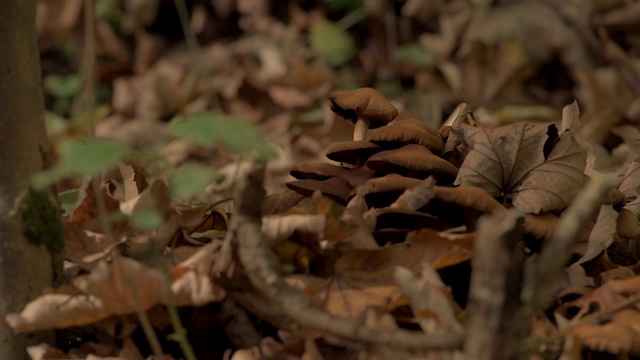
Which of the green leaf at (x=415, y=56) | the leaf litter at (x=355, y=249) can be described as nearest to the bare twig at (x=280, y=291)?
the leaf litter at (x=355, y=249)

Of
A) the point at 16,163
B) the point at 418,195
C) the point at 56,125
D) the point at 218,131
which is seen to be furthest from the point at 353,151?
the point at 56,125

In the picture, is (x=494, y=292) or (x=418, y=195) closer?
(x=494, y=292)

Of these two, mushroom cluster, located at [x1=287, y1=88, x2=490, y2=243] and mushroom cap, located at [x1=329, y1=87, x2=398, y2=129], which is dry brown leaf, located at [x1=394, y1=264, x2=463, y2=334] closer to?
mushroom cluster, located at [x1=287, y1=88, x2=490, y2=243]

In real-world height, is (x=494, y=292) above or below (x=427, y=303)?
above

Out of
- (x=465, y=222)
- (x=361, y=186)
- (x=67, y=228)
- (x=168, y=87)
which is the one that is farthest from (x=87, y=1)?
(x=168, y=87)

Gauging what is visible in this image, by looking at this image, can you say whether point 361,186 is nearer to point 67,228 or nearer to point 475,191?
point 475,191

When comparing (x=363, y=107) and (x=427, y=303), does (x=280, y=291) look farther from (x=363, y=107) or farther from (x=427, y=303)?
(x=363, y=107)

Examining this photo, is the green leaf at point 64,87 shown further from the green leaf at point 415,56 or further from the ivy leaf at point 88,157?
the ivy leaf at point 88,157
